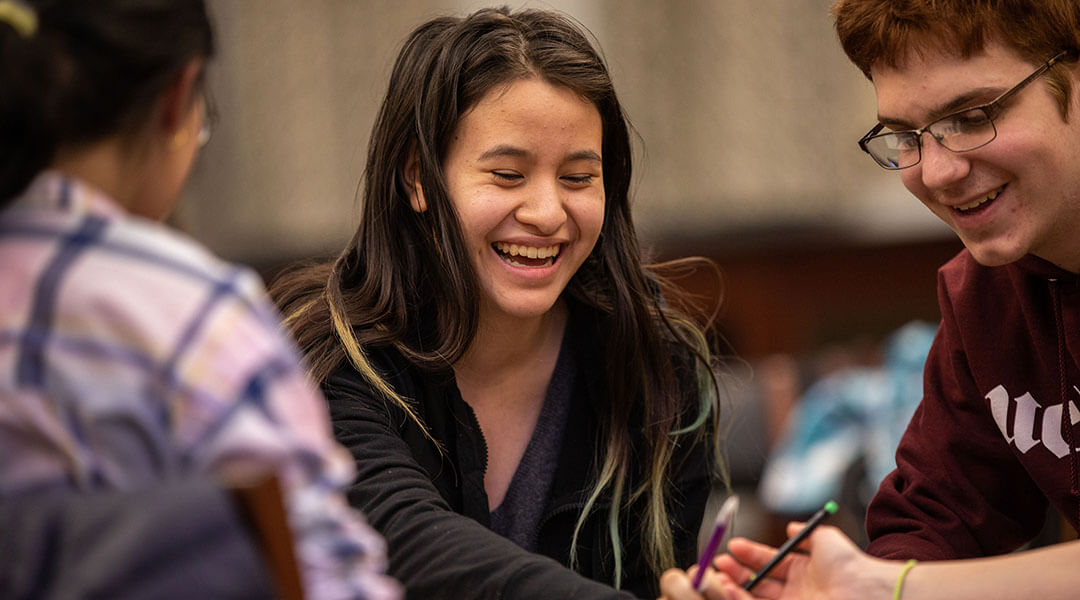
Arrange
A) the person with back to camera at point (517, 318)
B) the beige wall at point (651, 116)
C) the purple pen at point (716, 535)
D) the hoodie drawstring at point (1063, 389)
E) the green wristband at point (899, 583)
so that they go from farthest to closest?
the beige wall at point (651, 116) < the person with back to camera at point (517, 318) < the hoodie drawstring at point (1063, 389) < the green wristband at point (899, 583) < the purple pen at point (716, 535)

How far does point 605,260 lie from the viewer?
1955mm

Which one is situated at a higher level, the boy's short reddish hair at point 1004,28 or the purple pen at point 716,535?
the boy's short reddish hair at point 1004,28

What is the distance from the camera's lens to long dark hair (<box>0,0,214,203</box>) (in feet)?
3.12

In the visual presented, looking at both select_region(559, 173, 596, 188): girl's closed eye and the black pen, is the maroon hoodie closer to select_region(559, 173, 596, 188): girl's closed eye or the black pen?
the black pen

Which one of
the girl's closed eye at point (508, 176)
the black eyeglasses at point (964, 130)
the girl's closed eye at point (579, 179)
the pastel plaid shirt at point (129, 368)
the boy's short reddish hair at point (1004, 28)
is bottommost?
the pastel plaid shirt at point (129, 368)

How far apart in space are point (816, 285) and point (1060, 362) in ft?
10.0

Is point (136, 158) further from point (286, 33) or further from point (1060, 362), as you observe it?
point (286, 33)

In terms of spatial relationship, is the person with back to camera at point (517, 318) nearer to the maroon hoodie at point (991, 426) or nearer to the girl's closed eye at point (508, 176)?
the girl's closed eye at point (508, 176)

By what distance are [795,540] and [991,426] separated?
0.55m

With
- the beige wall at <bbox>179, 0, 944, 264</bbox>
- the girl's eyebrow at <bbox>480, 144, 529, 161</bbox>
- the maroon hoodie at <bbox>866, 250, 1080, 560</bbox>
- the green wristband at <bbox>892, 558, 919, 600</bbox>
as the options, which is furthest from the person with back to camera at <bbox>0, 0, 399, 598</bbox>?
the beige wall at <bbox>179, 0, 944, 264</bbox>

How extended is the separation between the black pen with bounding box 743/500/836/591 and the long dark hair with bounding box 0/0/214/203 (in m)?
0.75

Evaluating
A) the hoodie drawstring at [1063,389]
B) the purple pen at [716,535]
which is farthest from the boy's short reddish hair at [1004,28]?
the purple pen at [716,535]

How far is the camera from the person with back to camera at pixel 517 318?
1.75 metres

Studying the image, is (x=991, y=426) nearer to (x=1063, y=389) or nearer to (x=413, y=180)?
(x=1063, y=389)
